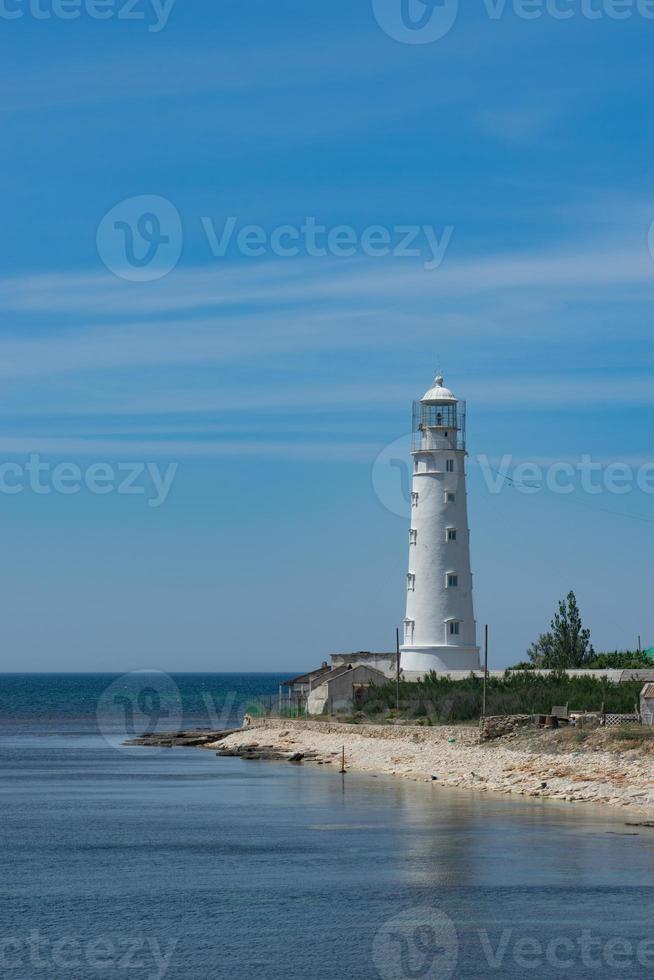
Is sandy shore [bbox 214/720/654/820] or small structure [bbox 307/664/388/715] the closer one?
sandy shore [bbox 214/720/654/820]

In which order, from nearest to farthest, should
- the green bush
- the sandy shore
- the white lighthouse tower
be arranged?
the sandy shore
the green bush
the white lighthouse tower

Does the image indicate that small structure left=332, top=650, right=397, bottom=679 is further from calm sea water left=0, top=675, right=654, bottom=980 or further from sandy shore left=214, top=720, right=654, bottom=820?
calm sea water left=0, top=675, right=654, bottom=980

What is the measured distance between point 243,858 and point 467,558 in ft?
110

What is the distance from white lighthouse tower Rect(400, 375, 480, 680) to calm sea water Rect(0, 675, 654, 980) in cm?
1580

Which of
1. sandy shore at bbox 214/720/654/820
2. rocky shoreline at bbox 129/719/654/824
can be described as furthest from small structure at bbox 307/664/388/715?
sandy shore at bbox 214/720/654/820

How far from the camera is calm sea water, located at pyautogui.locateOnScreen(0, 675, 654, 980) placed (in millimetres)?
26172

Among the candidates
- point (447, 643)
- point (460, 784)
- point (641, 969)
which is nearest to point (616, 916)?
point (641, 969)

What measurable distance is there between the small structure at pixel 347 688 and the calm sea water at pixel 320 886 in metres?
18.6

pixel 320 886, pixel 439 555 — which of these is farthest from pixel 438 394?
pixel 320 886

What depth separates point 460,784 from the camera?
50.9 meters

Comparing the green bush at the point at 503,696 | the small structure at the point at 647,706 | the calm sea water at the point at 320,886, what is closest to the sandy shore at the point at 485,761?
the calm sea water at the point at 320,886

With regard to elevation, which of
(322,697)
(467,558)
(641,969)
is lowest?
(641,969)

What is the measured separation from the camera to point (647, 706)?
53.1 meters

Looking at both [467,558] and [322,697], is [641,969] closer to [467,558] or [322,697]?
[467,558]
